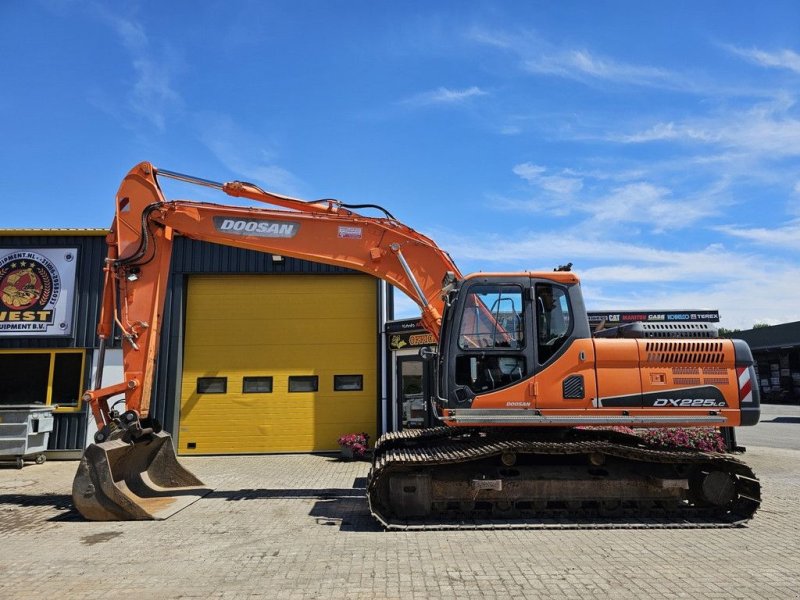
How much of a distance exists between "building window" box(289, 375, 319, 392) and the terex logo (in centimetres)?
907

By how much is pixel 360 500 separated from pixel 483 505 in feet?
7.03

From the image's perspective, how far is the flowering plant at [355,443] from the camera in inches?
513

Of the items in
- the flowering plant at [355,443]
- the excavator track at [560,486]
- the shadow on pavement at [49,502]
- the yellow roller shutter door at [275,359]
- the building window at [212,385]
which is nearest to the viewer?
the excavator track at [560,486]

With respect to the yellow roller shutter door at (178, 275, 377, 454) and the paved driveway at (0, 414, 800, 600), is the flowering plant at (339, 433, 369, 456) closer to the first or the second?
the yellow roller shutter door at (178, 275, 377, 454)

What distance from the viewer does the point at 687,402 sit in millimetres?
7168

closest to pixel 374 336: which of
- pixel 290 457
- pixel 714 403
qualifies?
pixel 290 457

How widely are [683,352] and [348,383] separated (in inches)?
349

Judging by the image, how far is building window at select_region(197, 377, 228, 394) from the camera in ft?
46.6

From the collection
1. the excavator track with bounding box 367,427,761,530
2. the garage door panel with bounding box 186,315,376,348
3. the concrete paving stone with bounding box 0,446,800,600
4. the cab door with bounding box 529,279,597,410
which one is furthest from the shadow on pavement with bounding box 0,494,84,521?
the cab door with bounding box 529,279,597,410

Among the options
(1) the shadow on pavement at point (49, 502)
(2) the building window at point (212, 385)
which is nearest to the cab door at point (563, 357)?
(1) the shadow on pavement at point (49, 502)

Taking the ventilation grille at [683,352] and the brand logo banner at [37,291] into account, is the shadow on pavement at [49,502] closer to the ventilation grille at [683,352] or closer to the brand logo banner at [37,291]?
the brand logo banner at [37,291]

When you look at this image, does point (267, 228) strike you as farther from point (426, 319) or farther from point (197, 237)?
point (426, 319)

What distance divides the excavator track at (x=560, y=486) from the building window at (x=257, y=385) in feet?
25.0

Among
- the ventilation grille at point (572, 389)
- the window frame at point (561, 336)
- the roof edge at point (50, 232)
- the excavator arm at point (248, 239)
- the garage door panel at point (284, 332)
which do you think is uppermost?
the roof edge at point (50, 232)
